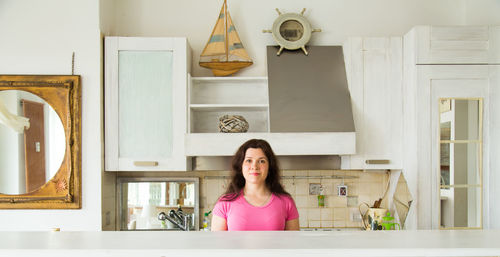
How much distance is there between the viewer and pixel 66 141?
8.82 feet

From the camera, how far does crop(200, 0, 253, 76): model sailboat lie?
299 centimetres

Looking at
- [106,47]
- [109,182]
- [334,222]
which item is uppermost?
[106,47]

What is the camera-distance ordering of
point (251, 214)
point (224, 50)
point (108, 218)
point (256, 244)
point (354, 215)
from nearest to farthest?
point (256, 244) < point (251, 214) < point (108, 218) < point (224, 50) < point (354, 215)

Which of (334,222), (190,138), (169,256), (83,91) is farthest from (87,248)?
(334,222)

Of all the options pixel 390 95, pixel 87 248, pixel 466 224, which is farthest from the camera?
pixel 390 95

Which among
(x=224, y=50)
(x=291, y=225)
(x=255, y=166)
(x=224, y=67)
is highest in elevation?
(x=224, y=50)

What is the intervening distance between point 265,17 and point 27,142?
190 cm

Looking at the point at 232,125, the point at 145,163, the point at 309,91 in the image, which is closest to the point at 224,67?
the point at 232,125

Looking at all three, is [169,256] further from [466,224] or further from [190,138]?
[466,224]

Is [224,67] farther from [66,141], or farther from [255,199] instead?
[255,199]

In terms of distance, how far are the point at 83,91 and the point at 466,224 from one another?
2.63 metres

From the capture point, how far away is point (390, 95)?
2.86 m

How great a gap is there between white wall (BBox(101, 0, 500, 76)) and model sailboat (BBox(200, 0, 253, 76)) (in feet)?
0.41

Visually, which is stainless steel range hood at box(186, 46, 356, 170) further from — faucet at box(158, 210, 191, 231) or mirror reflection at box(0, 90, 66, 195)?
mirror reflection at box(0, 90, 66, 195)
